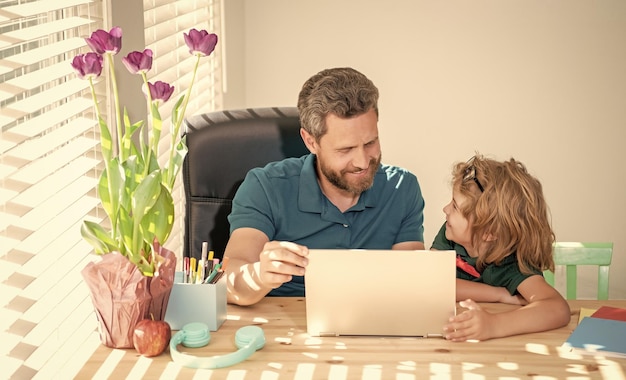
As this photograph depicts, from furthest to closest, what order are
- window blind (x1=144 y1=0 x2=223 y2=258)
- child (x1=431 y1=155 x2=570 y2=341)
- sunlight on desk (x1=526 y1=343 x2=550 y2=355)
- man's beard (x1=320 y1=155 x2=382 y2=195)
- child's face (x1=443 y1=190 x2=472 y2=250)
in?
1. window blind (x1=144 y1=0 x2=223 y2=258)
2. man's beard (x1=320 y1=155 x2=382 y2=195)
3. child's face (x1=443 y1=190 x2=472 y2=250)
4. child (x1=431 y1=155 x2=570 y2=341)
5. sunlight on desk (x1=526 y1=343 x2=550 y2=355)

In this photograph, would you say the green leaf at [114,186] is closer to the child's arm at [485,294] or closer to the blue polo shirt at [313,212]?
the blue polo shirt at [313,212]

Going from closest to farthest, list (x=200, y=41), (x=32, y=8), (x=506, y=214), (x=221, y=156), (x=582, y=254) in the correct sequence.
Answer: (x=200, y=41) < (x=32, y=8) < (x=506, y=214) < (x=582, y=254) < (x=221, y=156)

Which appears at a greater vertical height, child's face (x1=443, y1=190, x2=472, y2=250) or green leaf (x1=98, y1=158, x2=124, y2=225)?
green leaf (x1=98, y1=158, x2=124, y2=225)

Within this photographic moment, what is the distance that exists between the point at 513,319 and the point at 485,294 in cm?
22

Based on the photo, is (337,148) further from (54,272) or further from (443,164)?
(443,164)

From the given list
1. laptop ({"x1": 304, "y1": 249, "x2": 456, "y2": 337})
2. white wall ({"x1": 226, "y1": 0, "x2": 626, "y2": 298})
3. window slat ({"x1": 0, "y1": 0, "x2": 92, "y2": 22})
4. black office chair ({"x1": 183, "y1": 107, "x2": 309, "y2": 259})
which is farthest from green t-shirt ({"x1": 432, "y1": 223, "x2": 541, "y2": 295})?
white wall ({"x1": 226, "y1": 0, "x2": 626, "y2": 298})

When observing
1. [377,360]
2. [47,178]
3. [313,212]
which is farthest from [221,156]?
[377,360]

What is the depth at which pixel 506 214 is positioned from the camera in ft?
7.05

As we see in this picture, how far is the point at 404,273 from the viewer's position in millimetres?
1803

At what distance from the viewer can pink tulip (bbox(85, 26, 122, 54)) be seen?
1734 mm

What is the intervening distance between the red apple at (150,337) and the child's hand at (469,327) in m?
0.57

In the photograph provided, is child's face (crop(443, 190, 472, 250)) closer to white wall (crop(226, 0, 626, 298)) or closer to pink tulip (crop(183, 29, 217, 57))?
pink tulip (crop(183, 29, 217, 57))

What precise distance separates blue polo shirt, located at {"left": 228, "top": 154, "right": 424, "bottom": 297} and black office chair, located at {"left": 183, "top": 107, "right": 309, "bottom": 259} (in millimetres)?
76

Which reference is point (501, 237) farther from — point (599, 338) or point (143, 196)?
point (143, 196)
